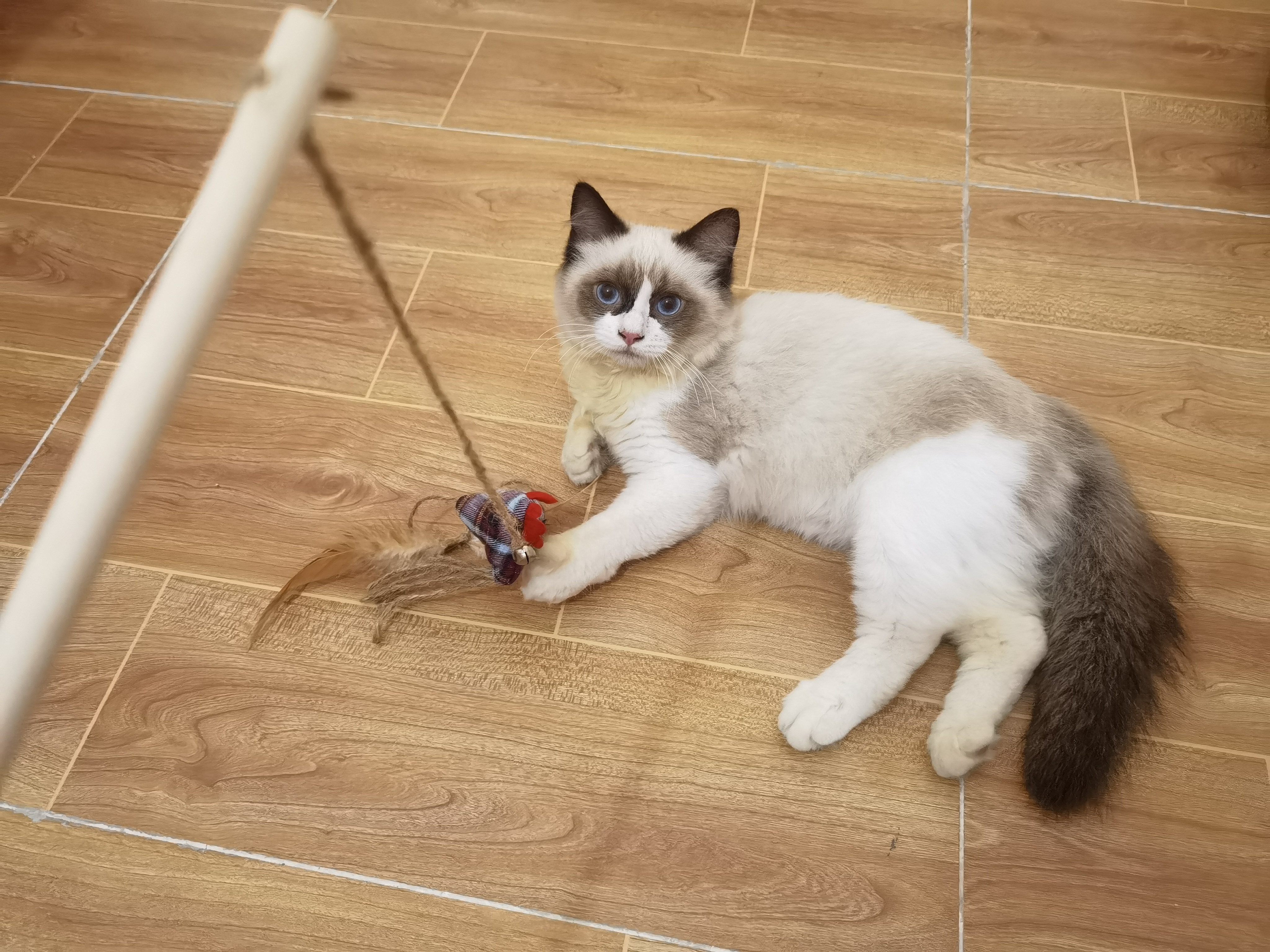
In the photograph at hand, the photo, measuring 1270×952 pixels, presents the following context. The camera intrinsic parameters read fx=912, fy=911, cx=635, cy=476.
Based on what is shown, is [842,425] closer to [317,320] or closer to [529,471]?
[529,471]

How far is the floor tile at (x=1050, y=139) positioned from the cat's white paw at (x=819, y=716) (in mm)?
1366

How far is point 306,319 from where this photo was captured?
1958 millimetres

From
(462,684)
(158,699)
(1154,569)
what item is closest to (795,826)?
(462,684)

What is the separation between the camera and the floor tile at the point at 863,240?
1.95 metres

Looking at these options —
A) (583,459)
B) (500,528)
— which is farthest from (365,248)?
(583,459)

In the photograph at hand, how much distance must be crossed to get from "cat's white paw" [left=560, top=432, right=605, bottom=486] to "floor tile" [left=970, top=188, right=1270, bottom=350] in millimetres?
769

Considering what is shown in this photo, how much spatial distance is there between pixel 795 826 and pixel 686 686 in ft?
0.87

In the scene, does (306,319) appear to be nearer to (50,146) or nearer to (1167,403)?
(50,146)

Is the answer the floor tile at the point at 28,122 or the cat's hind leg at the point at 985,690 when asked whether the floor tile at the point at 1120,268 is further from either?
the floor tile at the point at 28,122

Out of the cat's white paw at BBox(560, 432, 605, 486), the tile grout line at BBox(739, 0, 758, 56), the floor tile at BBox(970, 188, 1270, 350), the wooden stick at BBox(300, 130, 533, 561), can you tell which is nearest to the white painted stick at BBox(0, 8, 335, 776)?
the wooden stick at BBox(300, 130, 533, 561)

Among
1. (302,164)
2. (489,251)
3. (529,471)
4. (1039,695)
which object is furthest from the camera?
(302,164)

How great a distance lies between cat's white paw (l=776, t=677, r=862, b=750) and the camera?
135cm

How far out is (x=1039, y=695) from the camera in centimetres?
132

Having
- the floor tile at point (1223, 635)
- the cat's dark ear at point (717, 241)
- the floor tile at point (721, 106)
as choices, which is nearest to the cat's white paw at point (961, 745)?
the floor tile at point (1223, 635)
